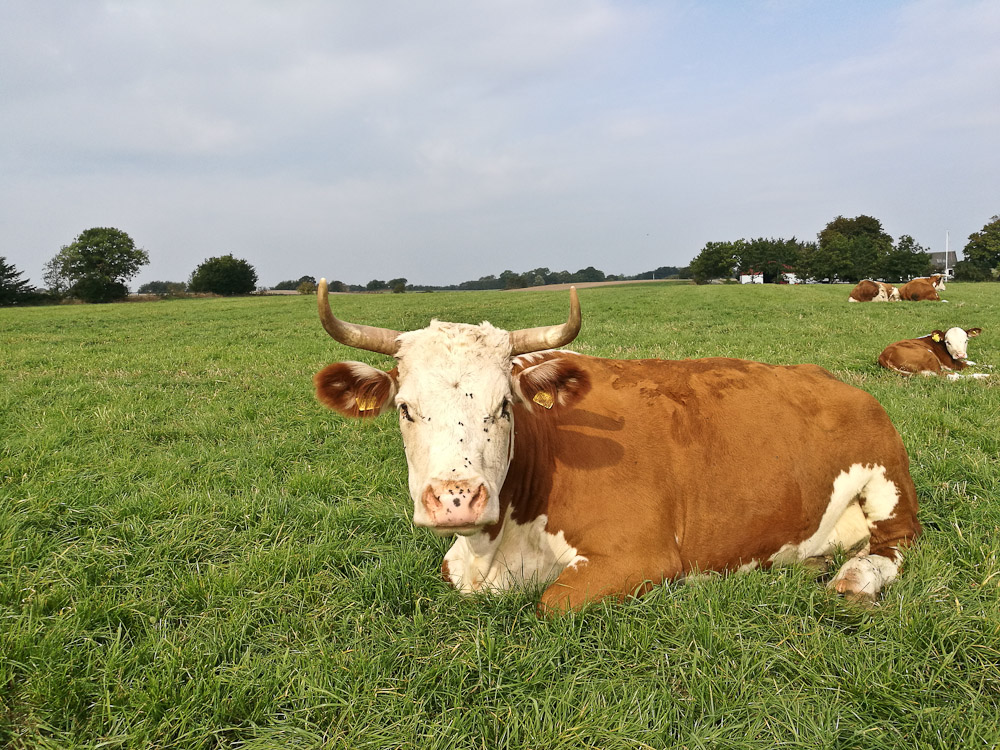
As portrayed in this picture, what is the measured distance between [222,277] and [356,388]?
92.8 m

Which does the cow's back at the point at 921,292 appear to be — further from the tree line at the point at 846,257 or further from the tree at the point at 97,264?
the tree at the point at 97,264

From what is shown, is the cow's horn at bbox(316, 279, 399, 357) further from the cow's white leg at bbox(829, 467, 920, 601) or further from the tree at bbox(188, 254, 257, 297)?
the tree at bbox(188, 254, 257, 297)

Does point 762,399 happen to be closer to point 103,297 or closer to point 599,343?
point 599,343

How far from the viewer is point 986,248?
8450 cm

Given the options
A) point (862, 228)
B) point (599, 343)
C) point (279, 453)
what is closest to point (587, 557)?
point (279, 453)

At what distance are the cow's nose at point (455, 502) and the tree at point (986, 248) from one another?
108363 mm

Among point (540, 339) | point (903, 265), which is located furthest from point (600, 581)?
point (903, 265)

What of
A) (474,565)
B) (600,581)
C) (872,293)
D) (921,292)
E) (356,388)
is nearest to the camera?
(600,581)

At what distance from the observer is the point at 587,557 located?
3355mm

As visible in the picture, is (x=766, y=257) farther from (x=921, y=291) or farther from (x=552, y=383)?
(x=552, y=383)

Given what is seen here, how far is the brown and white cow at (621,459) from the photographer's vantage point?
3.13 m

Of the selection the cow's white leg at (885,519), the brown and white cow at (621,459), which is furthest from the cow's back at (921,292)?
the brown and white cow at (621,459)

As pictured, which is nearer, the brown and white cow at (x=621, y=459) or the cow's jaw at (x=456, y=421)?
the cow's jaw at (x=456, y=421)

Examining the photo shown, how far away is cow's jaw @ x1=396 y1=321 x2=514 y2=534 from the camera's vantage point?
2.67 metres
